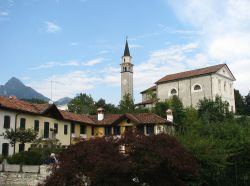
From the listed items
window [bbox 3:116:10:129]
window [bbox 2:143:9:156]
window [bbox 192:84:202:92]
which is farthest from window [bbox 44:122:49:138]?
window [bbox 192:84:202:92]

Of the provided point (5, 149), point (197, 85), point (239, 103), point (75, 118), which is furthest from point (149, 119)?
point (239, 103)

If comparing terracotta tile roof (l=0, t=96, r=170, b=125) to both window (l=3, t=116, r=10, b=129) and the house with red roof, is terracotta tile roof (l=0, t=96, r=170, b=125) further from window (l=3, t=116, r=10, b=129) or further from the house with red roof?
window (l=3, t=116, r=10, b=129)

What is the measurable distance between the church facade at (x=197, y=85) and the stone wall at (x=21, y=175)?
39592 mm

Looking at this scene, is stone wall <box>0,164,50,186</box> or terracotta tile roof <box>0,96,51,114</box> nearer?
stone wall <box>0,164,50,186</box>

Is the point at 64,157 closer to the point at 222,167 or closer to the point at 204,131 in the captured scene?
the point at 222,167

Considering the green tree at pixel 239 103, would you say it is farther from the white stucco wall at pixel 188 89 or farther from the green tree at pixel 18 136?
the green tree at pixel 18 136

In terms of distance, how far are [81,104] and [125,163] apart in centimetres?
5365

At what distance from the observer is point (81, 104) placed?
64438 millimetres

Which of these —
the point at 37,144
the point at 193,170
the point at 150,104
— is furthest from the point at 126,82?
the point at 193,170

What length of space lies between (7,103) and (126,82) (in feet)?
172

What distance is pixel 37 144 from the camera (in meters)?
33.3

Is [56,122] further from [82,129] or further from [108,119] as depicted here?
[108,119]

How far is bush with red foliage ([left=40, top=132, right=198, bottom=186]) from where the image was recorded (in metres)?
11.2

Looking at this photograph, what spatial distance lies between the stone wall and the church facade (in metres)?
39.6
